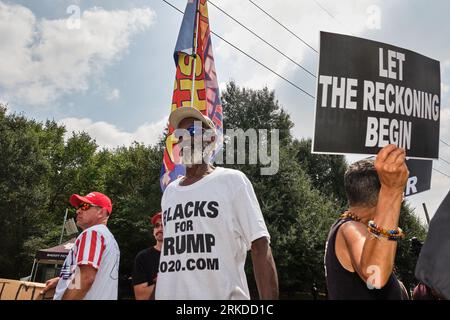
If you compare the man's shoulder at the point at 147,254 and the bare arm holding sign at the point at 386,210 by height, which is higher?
the bare arm holding sign at the point at 386,210

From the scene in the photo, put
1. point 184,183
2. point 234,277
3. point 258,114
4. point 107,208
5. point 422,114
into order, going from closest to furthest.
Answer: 1. point 234,277
2. point 184,183
3. point 107,208
4. point 422,114
5. point 258,114

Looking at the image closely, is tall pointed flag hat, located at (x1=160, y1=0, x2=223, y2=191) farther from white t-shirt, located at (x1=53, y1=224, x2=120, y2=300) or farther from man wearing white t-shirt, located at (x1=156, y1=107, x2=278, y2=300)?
man wearing white t-shirt, located at (x1=156, y1=107, x2=278, y2=300)

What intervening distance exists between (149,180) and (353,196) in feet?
75.4

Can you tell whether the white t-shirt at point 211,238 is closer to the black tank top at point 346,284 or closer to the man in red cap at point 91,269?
the black tank top at point 346,284

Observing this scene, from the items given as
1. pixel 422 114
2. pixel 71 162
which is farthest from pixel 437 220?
pixel 71 162

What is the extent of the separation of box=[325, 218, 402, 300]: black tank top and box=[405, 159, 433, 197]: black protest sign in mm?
2677

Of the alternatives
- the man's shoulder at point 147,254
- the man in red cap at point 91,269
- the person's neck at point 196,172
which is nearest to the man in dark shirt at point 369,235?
the person's neck at point 196,172

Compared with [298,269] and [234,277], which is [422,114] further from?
[298,269]

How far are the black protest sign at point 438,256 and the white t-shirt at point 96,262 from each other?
2.56 metres

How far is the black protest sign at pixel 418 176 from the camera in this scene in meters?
4.25

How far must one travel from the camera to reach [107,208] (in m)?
3.69

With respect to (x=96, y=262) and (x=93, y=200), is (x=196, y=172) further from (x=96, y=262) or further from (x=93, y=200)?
(x=93, y=200)

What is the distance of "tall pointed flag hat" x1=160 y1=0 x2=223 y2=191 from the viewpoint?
6352 mm

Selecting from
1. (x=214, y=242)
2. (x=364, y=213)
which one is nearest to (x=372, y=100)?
(x=364, y=213)
